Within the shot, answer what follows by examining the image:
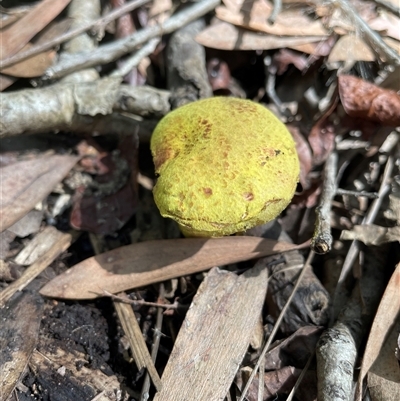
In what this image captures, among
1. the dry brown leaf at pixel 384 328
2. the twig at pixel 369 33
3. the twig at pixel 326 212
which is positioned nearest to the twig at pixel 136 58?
the twig at pixel 369 33

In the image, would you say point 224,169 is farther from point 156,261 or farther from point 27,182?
point 27,182

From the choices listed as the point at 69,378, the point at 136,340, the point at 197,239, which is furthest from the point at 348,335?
the point at 69,378

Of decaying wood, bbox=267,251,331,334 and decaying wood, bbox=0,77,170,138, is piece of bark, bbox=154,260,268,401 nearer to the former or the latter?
decaying wood, bbox=267,251,331,334

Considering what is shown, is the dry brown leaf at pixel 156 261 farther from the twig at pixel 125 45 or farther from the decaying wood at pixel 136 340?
the twig at pixel 125 45

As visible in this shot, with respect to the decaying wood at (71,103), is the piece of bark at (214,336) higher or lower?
lower

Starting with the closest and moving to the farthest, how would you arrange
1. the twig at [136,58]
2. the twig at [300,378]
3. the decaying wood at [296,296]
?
the twig at [300,378]
the decaying wood at [296,296]
the twig at [136,58]

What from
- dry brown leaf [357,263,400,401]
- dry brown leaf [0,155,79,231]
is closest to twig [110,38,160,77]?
dry brown leaf [0,155,79,231]

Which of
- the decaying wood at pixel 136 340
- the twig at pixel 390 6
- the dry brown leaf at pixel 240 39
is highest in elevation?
the twig at pixel 390 6
